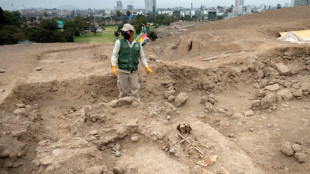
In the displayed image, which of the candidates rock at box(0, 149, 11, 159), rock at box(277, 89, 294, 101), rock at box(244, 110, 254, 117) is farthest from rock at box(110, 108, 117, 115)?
rock at box(277, 89, 294, 101)

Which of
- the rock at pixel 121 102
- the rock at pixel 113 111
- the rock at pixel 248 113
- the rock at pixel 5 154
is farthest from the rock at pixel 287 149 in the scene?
the rock at pixel 5 154

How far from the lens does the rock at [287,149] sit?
9.29ft

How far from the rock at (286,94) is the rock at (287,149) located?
1656mm

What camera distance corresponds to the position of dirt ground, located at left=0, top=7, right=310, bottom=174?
2533 mm

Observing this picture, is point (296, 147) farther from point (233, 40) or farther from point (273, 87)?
point (233, 40)

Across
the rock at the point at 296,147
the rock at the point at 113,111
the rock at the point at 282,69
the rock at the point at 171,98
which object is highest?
the rock at the point at 282,69

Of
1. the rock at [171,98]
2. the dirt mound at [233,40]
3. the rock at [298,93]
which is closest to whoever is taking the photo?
the rock at [298,93]

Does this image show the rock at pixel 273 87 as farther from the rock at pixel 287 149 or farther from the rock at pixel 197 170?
the rock at pixel 197 170

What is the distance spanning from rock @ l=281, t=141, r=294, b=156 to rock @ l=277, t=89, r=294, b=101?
166 cm

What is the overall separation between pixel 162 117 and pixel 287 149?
2.12m

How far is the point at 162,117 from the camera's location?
12.2 ft

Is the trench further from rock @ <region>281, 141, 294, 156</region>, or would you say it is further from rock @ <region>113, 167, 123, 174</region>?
rock @ <region>113, 167, 123, 174</region>

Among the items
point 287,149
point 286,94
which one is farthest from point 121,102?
point 286,94

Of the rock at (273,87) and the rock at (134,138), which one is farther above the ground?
the rock at (273,87)
